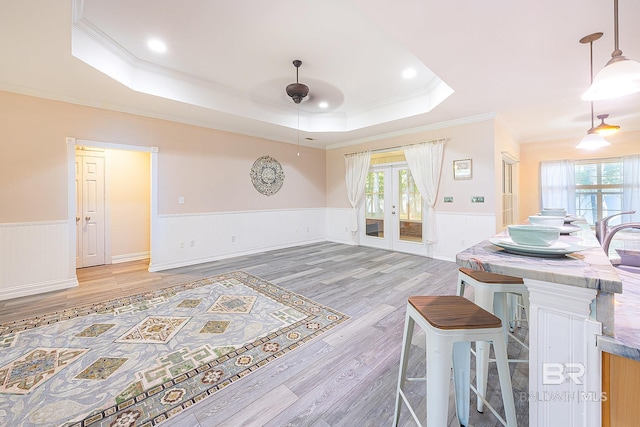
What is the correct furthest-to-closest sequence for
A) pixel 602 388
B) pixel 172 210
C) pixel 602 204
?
pixel 602 204, pixel 172 210, pixel 602 388

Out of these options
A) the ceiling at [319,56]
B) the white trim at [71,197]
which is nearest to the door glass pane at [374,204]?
the ceiling at [319,56]

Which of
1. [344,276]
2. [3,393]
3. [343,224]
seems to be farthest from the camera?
[343,224]

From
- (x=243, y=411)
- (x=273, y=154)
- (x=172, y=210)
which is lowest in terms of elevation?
(x=243, y=411)

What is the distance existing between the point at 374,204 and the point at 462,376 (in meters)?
4.95

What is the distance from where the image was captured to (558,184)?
6098 millimetres

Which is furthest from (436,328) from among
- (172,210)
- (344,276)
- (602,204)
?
(602,204)

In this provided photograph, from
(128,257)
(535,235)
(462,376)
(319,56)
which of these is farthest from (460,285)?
(128,257)

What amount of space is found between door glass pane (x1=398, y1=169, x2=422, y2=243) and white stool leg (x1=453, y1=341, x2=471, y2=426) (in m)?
4.16

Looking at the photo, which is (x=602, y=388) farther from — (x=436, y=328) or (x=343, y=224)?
(x=343, y=224)

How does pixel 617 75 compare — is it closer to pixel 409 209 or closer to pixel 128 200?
pixel 409 209

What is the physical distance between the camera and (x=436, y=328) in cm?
102

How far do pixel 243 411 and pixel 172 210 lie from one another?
380cm

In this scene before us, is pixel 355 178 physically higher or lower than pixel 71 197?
higher

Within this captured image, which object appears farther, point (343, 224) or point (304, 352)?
point (343, 224)
